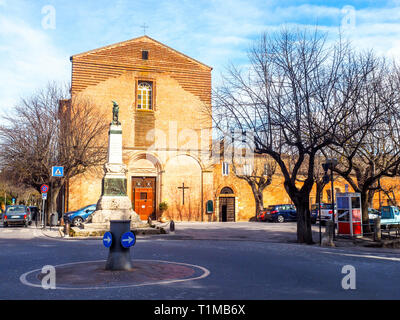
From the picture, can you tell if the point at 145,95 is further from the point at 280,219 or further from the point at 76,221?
the point at 280,219

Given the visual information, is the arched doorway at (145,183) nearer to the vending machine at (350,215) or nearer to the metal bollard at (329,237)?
the vending machine at (350,215)

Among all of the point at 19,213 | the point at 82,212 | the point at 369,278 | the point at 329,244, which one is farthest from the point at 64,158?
the point at 369,278

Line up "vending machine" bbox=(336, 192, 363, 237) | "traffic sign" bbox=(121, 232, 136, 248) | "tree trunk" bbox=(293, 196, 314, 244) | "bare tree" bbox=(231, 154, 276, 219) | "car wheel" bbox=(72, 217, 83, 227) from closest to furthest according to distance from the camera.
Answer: "traffic sign" bbox=(121, 232, 136, 248)
"tree trunk" bbox=(293, 196, 314, 244)
"vending machine" bbox=(336, 192, 363, 237)
"car wheel" bbox=(72, 217, 83, 227)
"bare tree" bbox=(231, 154, 276, 219)

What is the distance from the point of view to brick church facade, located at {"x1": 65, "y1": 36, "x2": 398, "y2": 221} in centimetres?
3338

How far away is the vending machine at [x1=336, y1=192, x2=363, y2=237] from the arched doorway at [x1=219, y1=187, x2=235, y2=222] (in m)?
18.1

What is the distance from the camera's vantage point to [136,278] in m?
7.98

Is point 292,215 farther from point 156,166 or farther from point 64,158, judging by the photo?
point 64,158

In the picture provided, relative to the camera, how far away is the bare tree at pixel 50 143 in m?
26.9

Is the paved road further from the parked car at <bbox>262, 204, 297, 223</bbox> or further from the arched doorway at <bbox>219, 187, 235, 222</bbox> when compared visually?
the arched doorway at <bbox>219, 187, 235, 222</bbox>

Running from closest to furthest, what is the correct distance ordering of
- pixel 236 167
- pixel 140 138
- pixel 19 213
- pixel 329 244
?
pixel 329 244, pixel 19 213, pixel 140 138, pixel 236 167

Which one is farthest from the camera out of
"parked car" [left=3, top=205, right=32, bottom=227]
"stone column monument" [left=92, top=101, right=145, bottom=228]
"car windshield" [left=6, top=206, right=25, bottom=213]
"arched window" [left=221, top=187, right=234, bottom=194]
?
"arched window" [left=221, top=187, right=234, bottom=194]

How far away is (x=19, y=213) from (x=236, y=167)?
A: 19.0 metres

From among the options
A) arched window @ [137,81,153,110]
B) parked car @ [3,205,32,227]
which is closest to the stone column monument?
parked car @ [3,205,32,227]

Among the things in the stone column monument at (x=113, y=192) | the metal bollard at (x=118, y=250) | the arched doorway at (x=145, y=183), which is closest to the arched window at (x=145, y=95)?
the arched doorway at (x=145, y=183)
